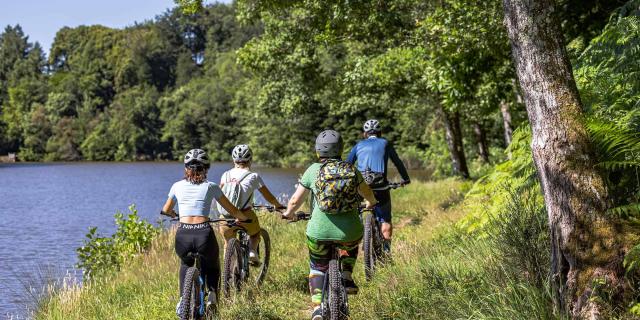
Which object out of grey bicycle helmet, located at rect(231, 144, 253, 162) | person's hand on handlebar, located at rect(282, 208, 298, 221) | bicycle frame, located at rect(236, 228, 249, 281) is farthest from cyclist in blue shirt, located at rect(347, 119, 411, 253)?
person's hand on handlebar, located at rect(282, 208, 298, 221)

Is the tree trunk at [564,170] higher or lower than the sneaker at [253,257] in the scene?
higher

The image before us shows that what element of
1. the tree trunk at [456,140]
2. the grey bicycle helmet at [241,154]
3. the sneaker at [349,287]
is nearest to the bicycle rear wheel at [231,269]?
the grey bicycle helmet at [241,154]

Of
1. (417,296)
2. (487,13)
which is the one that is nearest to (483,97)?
(487,13)

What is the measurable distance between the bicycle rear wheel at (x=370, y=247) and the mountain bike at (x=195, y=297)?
2063 millimetres

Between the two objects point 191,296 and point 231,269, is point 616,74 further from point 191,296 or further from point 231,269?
point 191,296

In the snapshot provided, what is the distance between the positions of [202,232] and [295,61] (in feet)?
58.3

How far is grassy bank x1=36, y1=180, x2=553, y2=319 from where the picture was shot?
5.31m

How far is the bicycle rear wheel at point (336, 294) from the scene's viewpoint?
5.66 m

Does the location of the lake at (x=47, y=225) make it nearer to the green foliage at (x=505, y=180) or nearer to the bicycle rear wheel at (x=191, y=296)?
the bicycle rear wheel at (x=191, y=296)

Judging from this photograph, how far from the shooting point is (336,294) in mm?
5660

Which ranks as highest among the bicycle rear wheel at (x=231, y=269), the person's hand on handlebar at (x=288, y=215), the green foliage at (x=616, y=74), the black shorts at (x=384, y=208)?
the green foliage at (x=616, y=74)

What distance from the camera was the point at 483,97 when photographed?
51.5ft

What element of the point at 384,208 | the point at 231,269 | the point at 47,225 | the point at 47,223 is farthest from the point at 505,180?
the point at 47,223

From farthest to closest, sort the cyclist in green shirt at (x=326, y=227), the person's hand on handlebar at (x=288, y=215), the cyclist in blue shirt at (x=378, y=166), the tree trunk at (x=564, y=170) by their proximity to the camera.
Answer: the cyclist in blue shirt at (x=378, y=166) → the person's hand on handlebar at (x=288, y=215) → the cyclist in green shirt at (x=326, y=227) → the tree trunk at (x=564, y=170)
